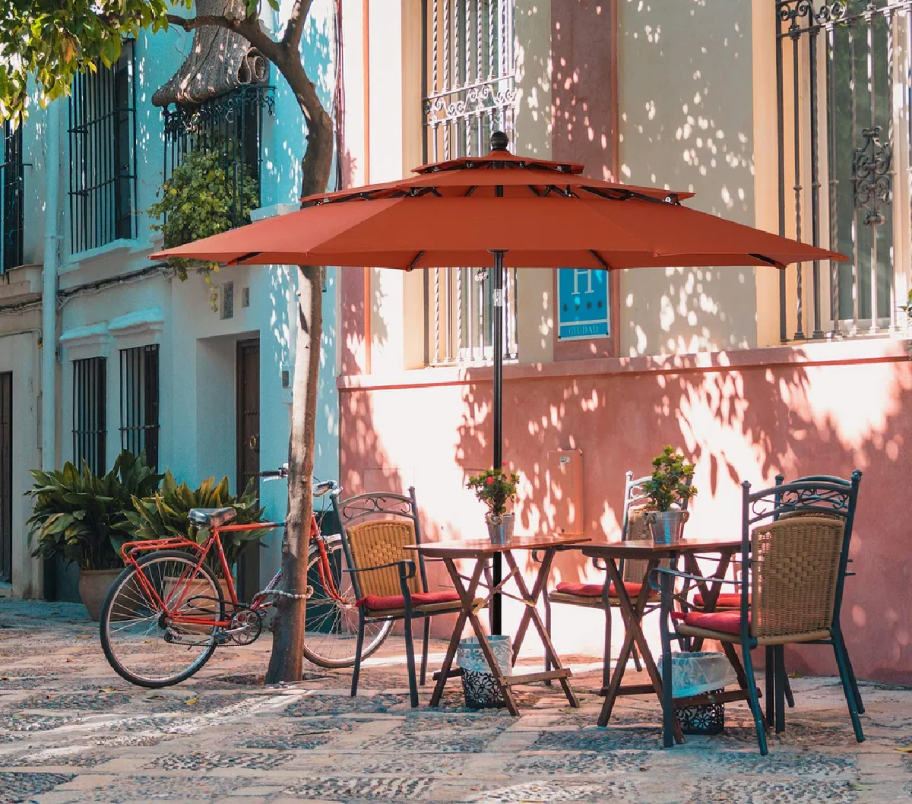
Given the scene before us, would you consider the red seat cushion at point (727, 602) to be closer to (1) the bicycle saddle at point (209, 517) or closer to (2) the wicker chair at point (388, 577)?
(2) the wicker chair at point (388, 577)

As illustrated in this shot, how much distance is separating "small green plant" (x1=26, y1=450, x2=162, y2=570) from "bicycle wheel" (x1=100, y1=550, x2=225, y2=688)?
390 centimetres

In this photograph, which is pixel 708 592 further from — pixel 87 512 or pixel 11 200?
pixel 11 200

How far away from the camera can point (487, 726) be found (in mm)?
6902

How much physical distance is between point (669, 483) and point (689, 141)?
2905mm

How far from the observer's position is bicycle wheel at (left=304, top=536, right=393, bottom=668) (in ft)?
29.6

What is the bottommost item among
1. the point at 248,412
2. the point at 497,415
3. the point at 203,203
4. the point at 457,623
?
the point at 457,623

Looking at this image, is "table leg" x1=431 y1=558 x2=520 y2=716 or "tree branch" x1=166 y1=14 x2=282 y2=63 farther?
"tree branch" x1=166 y1=14 x2=282 y2=63

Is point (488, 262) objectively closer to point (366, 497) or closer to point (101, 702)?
point (366, 497)

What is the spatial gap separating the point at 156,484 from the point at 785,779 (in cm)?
839

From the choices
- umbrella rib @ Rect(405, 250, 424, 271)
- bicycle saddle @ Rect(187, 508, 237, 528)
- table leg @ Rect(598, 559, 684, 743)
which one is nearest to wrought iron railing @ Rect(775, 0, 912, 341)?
umbrella rib @ Rect(405, 250, 424, 271)

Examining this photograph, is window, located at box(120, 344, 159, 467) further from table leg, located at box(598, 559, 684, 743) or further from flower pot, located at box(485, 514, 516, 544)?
table leg, located at box(598, 559, 684, 743)

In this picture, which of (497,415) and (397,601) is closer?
(497,415)

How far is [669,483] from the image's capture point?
6.89m

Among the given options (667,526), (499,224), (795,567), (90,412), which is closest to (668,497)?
(667,526)
